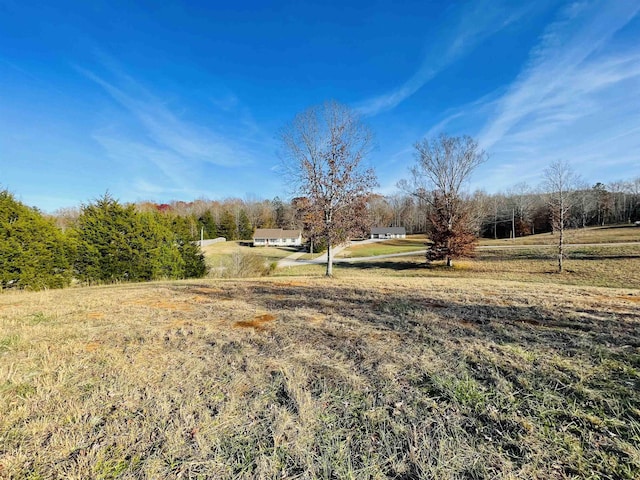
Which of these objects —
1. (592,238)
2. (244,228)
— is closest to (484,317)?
(592,238)

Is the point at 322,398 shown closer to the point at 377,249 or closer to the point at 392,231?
the point at 377,249

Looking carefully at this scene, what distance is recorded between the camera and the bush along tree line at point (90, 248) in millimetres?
10141

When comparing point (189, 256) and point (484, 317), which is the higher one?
point (189, 256)

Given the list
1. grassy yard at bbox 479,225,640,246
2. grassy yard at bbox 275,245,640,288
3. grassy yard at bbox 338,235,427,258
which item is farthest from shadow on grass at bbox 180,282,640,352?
grassy yard at bbox 338,235,427,258

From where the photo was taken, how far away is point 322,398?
210 cm

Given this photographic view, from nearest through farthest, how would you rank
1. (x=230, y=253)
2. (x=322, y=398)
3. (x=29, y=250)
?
(x=322, y=398) < (x=29, y=250) < (x=230, y=253)

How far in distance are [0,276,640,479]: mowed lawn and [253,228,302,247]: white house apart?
49831 millimetres

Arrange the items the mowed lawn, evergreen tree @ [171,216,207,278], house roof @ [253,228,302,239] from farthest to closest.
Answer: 1. house roof @ [253,228,302,239]
2. evergreen tree @ [171,216,207,278]
3. the mowed lawn

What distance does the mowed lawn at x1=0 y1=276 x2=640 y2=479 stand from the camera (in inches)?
59.6

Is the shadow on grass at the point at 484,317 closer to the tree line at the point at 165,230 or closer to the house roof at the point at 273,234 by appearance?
the tree line at the point at 165,230

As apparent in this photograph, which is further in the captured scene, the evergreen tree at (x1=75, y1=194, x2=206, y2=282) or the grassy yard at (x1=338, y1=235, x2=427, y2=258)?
the grassy yard at (x1=338, y1=235, x2=427, y2=258)

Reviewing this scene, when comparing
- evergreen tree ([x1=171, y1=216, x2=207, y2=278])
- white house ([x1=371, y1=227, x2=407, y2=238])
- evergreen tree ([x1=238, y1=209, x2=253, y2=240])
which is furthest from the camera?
white house ([x1=371, y1=227, x2=407, y2=238])

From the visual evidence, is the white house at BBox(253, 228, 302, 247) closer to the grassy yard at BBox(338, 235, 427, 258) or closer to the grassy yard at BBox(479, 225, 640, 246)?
the grassy yard at BBox(338, 235, 427, 258)

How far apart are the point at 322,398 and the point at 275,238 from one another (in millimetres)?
52459
